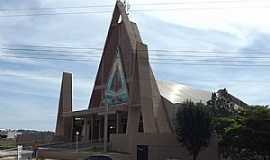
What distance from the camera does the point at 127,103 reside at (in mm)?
66375

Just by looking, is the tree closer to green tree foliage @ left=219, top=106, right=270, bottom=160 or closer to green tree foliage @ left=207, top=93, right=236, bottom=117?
green tree foliage @ left=219, top=106, right=270, bottom=160

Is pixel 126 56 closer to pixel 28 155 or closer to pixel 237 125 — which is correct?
pixel 237 125

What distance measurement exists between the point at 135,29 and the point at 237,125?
31011mm

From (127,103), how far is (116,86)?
8289 mm

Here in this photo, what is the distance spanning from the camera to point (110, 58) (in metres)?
81.1

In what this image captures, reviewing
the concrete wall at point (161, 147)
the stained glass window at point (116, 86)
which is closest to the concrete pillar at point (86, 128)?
the stained glass window at point (116, 86)

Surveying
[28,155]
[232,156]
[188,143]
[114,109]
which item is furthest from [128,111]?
[28,155]

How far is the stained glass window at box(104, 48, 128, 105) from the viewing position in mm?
71938

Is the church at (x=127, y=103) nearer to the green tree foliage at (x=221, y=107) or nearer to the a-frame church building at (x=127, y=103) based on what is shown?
the a-frame church building at (x=127, y=103)

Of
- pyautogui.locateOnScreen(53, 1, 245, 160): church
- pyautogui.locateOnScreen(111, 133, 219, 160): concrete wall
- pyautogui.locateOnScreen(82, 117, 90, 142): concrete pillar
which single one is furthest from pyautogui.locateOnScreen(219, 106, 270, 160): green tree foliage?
pyautogui.locateOnScreen(82, 117, 90, 142): concrete pillar

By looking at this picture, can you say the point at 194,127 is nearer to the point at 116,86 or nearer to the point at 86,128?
the point at 116,86

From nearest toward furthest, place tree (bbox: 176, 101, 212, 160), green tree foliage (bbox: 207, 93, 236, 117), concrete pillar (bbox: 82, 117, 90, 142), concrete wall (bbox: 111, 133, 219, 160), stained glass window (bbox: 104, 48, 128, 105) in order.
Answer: concrete wall (bbox: 111, 133, 219, 160)
tree (bbox: 176, 101, 212, 160)
green tree foliage (bbox: 207, 93, 236, 117)
stained glass window (bbox: 104, 48, 128, 105)
concrete pillar (bbox: 82, 117, 90, 142)

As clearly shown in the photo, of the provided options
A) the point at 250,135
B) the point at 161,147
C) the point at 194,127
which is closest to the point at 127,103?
the point at 161,147

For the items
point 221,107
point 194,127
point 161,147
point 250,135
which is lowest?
point 161,147
